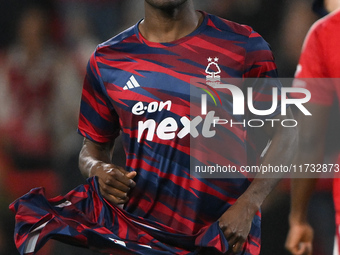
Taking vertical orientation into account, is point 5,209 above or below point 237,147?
below

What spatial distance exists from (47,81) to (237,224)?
192cm

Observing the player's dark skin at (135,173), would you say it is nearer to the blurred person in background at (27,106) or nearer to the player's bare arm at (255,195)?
the player's bare arm at (255,195)

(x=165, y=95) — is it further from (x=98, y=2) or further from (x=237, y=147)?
(x=98, y=2)

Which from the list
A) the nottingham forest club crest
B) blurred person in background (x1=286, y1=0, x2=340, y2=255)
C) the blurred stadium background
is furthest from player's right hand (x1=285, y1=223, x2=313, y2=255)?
the blurred stadium background

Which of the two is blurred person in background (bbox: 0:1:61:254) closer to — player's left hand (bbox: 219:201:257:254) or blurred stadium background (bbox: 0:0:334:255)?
blurred stadium background (bbox: 0:0:334:255)

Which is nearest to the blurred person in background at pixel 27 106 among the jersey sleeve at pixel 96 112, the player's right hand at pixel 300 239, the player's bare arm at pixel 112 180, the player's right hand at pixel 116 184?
the jersey sleeve at pixel 96 112

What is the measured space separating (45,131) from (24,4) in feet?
2.43

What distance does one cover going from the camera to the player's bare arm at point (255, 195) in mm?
1886

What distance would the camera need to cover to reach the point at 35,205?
2148mm

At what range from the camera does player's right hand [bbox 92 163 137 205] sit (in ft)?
6.85

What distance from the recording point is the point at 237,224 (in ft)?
6.19

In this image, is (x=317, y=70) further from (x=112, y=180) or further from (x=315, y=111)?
(x=112, y=180)

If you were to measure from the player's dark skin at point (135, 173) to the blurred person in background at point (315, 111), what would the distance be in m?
0.07

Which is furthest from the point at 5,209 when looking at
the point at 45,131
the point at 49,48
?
the point at 49,48
